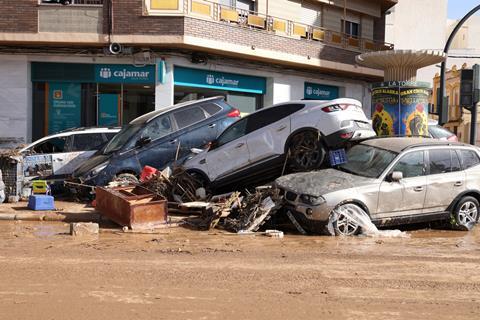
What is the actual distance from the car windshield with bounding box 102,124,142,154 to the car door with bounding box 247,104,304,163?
9.94 ft

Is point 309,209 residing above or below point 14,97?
below

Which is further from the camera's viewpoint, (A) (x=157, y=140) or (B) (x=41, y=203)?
(A) (x=157, y=140)

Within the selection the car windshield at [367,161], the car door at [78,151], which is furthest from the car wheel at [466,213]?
the car door at [78,151]

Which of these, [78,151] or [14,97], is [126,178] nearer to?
[78,151]

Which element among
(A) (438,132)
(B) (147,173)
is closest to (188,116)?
(B) (147,173)

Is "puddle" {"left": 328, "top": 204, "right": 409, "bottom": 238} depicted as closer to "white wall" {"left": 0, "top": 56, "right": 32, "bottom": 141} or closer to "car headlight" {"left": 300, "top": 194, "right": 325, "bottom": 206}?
"car headlight" {"left": 300, "top": 194, "right": 325, "bottom": 206}

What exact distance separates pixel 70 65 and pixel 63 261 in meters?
12.9

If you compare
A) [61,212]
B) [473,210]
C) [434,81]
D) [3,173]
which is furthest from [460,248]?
[434,81]

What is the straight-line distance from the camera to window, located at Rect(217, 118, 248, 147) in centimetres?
1134

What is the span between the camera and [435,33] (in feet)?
142

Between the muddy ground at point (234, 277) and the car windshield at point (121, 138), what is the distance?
12.7 ft

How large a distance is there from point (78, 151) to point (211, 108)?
3.57 metres

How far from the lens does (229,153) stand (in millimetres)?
11234

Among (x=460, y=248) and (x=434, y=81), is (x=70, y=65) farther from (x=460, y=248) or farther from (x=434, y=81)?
(x=434, y=81)
